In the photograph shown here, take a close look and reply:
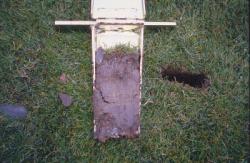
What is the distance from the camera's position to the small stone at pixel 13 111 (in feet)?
11.7

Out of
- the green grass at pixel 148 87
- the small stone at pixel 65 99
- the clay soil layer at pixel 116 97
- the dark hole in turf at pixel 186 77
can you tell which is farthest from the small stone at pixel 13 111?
the dark hole in turf at pixel 186 77

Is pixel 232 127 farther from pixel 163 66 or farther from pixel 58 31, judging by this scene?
pixel 58 31

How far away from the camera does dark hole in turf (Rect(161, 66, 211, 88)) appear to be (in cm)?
376

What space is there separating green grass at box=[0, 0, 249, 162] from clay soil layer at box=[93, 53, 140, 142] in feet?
0.59

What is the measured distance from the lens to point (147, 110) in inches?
143

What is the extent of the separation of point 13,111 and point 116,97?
97 centimetres

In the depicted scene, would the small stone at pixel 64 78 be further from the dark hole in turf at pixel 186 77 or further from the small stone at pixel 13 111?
the dark hole in turf at pixel 186 77

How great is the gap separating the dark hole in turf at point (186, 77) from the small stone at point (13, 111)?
1373 mm

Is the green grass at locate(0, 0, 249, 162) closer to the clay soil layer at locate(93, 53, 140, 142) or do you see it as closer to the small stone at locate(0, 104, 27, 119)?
the small stone at locate(0, 104, 27, 119)

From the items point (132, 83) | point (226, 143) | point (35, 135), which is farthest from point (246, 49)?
point (35, 135)

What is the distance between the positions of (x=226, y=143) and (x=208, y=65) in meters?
0.76

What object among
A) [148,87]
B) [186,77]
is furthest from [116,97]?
[186,77]

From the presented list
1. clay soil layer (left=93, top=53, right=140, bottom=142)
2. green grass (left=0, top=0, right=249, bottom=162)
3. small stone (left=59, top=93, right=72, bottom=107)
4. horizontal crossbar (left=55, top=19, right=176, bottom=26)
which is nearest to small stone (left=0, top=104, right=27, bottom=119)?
green grass (left=0, top=0, right=249, bottom=162)

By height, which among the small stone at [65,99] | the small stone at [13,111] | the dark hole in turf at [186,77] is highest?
the dark hole in turf at [186,77]
